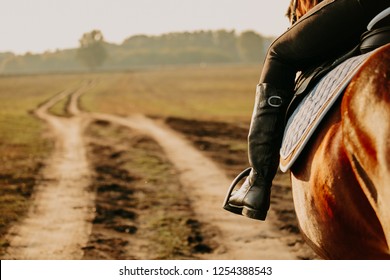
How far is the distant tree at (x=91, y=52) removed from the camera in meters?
128

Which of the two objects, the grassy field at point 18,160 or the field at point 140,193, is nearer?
the field at point 140,193

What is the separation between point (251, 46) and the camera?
6427 inches

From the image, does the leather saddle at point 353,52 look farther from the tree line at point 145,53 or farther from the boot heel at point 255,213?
the tree line at point 145,53

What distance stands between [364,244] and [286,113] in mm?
957

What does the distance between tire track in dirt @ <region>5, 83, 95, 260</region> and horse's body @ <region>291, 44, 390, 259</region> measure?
156 inches

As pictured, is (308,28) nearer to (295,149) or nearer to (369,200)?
(295,149)

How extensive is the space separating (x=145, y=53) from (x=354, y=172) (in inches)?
6444

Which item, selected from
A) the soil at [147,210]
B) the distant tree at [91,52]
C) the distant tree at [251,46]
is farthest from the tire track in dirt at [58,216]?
the distant tree at [251,46]

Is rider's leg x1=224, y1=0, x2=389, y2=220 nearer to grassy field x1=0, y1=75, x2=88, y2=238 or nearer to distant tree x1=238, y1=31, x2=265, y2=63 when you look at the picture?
grassy field x1=0, y1=75, x2=88, y2=238

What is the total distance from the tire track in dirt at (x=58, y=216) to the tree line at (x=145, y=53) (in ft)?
364

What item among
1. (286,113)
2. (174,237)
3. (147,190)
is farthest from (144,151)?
(286,113)

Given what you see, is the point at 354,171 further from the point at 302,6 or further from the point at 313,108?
the point at 302,6

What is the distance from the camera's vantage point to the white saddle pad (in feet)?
7.29
